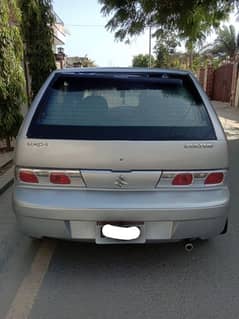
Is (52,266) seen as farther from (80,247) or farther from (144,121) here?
(144,121)

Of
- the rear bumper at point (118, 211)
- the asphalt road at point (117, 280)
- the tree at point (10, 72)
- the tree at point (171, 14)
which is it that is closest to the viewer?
the asphalt road at point (117, 280)

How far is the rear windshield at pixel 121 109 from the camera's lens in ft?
9.22

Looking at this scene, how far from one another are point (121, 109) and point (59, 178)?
0.78 m

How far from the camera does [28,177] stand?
2822 millimetres

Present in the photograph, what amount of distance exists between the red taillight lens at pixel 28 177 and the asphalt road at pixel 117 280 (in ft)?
2.72

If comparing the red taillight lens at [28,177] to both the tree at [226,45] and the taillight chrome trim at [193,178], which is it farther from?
the tree at [226,45]

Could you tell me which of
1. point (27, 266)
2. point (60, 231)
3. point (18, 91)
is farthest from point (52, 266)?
point (18, 91)

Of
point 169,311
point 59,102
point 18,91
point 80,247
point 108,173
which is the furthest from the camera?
point 18,91

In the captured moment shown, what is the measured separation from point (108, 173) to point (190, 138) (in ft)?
2.28

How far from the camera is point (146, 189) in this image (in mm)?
2771

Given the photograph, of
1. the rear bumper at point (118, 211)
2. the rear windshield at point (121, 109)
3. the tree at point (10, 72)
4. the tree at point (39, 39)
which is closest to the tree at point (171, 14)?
the tree at point (39, 39)

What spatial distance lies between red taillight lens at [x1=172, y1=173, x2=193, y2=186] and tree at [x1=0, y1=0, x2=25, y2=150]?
4.59 m

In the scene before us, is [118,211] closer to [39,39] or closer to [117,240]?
[117,240]

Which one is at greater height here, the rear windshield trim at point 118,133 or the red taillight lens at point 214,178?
the rear windshield trim at point 118,133
